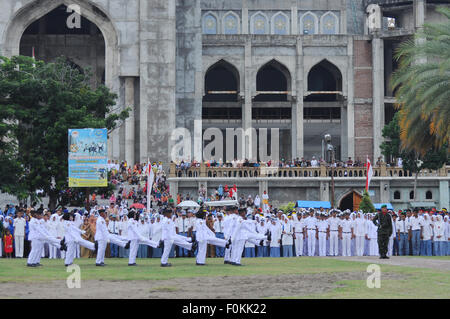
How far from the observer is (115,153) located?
51031 mm

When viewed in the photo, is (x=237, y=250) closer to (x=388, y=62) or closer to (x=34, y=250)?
(x=34, y=250)

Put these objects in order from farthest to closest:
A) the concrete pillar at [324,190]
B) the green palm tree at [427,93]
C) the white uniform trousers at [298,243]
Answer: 1. the concrete pillar at [324,190]
2. the white uniform trousers at [298,243]
3. the green palm tree at [427,93]

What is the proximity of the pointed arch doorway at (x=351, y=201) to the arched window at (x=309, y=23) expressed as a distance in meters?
16.1

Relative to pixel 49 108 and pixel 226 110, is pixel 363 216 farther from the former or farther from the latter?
pixel 226 110

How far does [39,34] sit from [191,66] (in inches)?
490

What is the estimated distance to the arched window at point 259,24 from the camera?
60312 mm

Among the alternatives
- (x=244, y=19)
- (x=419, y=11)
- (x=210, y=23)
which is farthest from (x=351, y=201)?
(x=210, y=23)

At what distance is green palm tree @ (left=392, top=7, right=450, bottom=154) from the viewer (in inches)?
997

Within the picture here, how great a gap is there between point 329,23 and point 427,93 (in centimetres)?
3653

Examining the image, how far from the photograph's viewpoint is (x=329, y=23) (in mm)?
60844

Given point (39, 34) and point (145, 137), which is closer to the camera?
point (145, 137)

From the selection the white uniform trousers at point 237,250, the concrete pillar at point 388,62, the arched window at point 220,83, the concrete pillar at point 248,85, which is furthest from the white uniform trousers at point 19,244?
A: the concrete pillar at point 388,62

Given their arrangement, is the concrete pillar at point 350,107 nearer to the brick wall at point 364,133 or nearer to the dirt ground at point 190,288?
the brick wall at point 364,133
